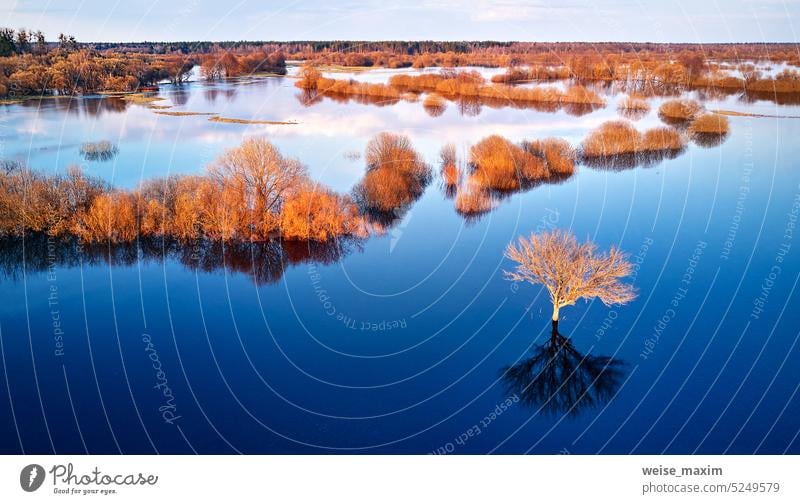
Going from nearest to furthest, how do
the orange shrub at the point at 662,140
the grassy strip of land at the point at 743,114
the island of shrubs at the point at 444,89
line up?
the orange shrub at the point at 662,140 < the grassy strip of land at the point at 743,114 < the island of shrubs at the point at 444,89

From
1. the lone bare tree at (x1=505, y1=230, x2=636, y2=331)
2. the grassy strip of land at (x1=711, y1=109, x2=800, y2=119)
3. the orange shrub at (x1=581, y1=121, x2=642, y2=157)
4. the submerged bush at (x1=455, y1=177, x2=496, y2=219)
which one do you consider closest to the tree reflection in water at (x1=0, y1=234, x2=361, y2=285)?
the submerged bush at (x1=455, y1=177, x2=496, y2=219)

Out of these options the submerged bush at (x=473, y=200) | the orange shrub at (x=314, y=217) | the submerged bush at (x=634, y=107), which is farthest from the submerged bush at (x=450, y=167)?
the submerged bush at (x=634, y=107)

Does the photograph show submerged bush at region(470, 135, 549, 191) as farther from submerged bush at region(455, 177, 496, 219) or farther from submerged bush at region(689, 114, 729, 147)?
submerged bush at region(689, 114, 729, 147)

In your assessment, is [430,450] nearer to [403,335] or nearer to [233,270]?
[403,335]

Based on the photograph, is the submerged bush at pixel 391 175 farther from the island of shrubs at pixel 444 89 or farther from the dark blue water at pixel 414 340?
the island of shrubs at pixel 444 89

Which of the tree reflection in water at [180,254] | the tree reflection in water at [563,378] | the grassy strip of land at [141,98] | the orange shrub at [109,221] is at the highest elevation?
the grassy strip of land at [141,98]

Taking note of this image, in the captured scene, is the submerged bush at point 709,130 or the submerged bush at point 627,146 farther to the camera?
the submerged bush at point 709,130

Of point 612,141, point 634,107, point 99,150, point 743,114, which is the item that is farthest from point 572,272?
point 743,114
